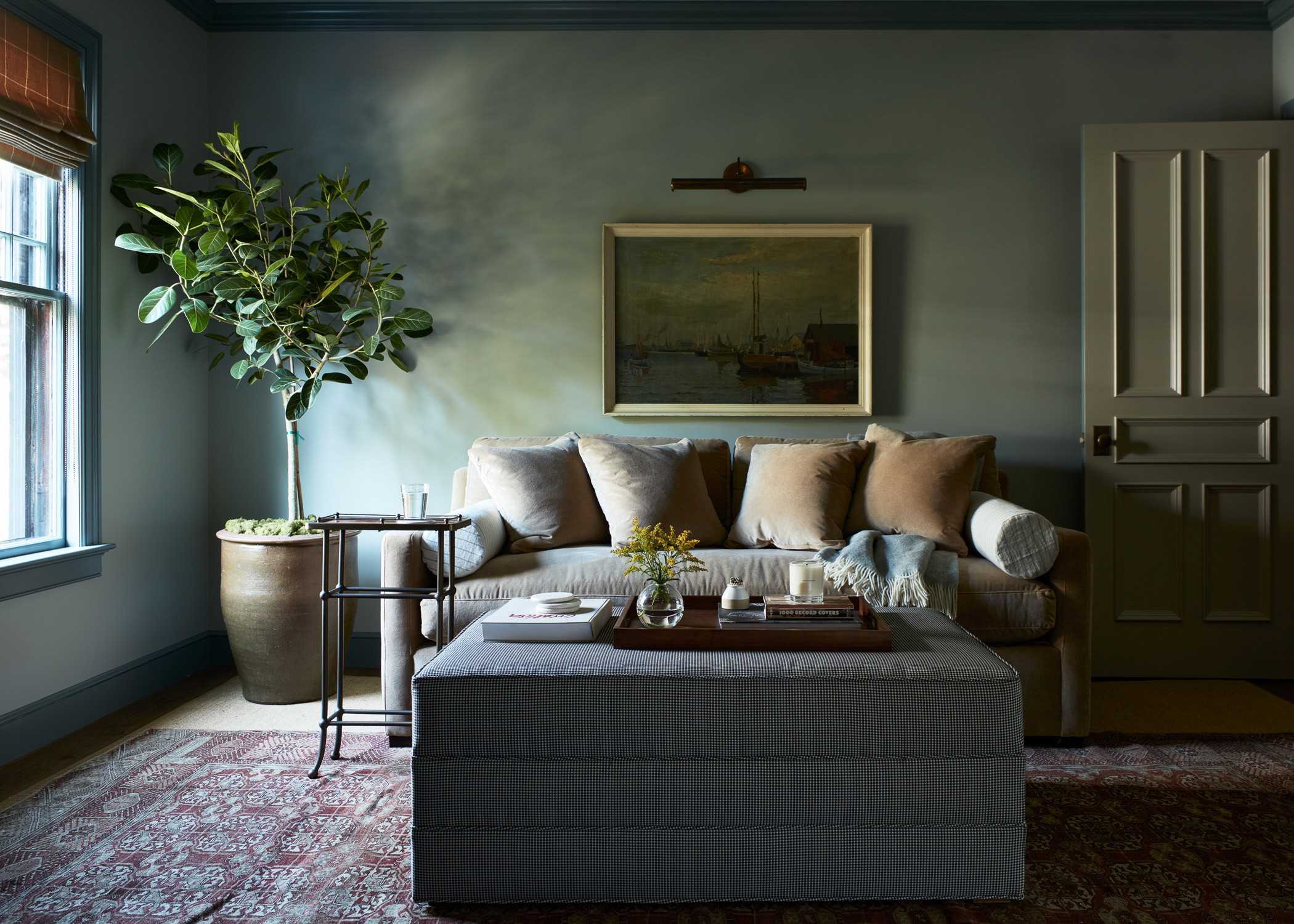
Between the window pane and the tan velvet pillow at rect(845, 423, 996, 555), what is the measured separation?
9.00 feet

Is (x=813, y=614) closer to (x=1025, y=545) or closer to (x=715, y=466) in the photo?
(x=1025, y=545)

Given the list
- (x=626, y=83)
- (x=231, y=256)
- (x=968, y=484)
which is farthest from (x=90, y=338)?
(x=968, y=484)

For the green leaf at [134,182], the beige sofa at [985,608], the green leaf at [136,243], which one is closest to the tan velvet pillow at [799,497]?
the beige sofa at [985,608]

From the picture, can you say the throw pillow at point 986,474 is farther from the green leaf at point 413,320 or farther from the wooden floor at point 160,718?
the green leaf at point 413,320

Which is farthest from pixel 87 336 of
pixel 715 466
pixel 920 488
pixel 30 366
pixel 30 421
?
pixel 920 488

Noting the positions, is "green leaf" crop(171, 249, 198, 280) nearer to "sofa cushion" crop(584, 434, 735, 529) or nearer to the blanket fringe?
"sofa cushion" crop(584, 434, 735, 529)

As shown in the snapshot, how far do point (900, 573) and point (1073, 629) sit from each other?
0.56 m

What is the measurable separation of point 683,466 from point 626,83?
67.6 inches

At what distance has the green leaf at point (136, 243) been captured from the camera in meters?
2.89

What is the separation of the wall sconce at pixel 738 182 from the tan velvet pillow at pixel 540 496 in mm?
1305

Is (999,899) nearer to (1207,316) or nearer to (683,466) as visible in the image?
(683,466)

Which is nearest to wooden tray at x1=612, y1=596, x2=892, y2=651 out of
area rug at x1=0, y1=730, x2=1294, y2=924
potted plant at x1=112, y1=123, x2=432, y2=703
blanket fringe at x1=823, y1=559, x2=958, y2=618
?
area rug at x1=0, y1=730, x2=1294, y2=924

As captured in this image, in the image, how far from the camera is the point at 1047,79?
141 inches

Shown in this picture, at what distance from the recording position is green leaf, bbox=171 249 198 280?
9.36 ft
